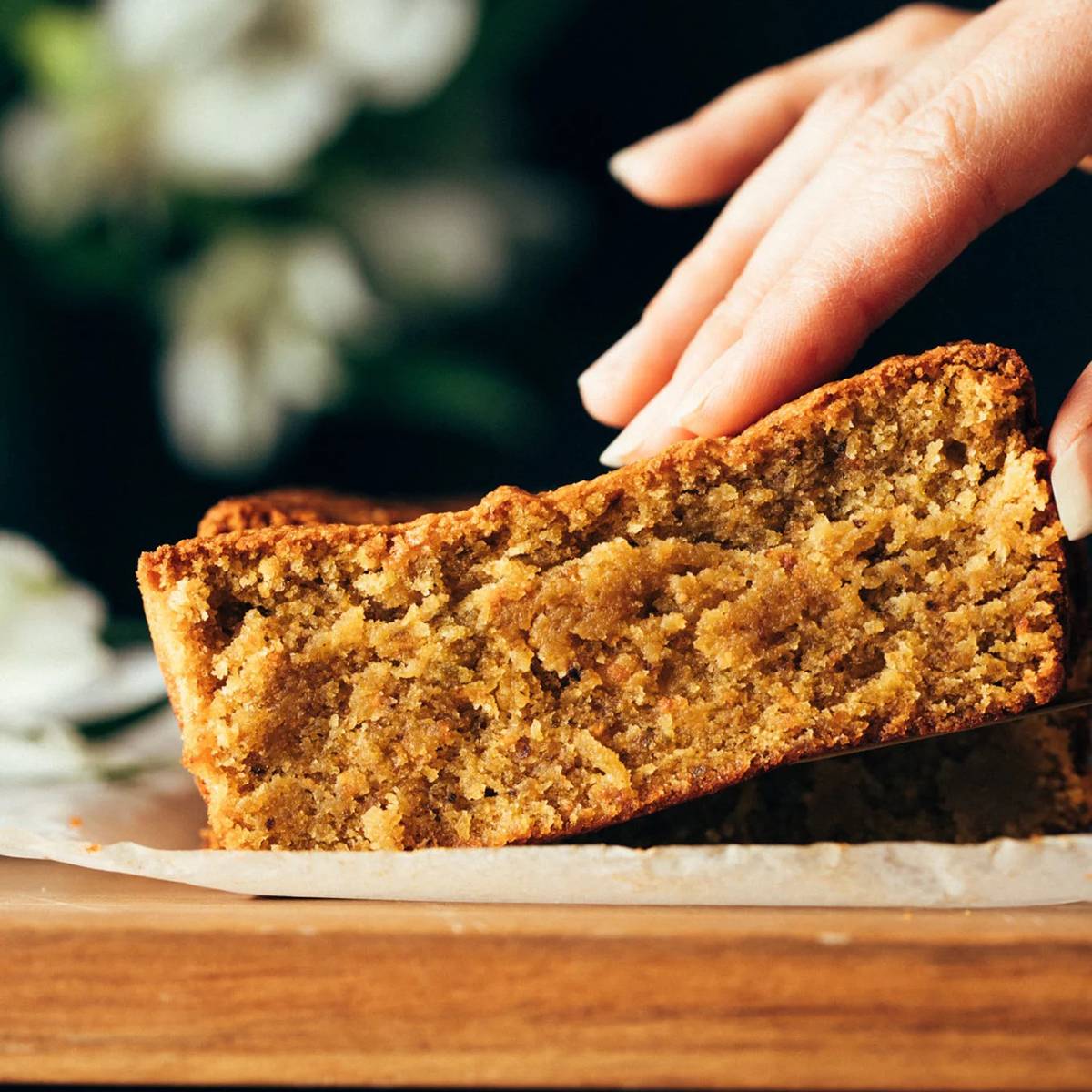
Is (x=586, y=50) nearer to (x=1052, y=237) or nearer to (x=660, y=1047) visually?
(x=1052, y=237)

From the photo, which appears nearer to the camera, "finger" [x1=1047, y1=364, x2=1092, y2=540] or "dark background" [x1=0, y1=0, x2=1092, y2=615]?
"finger" [x1=1047, y1=364, x2=1092, y2=540]

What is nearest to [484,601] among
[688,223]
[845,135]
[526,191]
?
[845,135]

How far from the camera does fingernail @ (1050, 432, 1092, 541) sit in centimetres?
87

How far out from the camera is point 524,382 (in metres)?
2.53

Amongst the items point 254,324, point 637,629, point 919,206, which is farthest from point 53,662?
point 919,206

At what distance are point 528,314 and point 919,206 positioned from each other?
1482 mm

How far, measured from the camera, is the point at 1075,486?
0.87 meters

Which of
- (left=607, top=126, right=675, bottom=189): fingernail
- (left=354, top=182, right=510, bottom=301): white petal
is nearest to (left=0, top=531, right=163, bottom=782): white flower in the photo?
(left=354, top=182, right=510, bottom=301): white petal

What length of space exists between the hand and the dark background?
2.71ft

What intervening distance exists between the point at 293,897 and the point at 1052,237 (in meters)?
2.00

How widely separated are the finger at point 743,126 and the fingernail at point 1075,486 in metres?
1.02

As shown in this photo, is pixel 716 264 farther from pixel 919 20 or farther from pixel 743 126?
pixel 919 20

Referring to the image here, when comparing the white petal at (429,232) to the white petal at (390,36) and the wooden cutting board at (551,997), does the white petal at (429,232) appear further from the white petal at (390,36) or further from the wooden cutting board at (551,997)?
the wooden cutting board at (551,997)

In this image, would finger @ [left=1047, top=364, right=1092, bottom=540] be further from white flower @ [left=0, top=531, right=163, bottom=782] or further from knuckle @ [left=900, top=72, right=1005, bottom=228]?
white flower @ [left=0, top=531, right=163, bottom=782]
